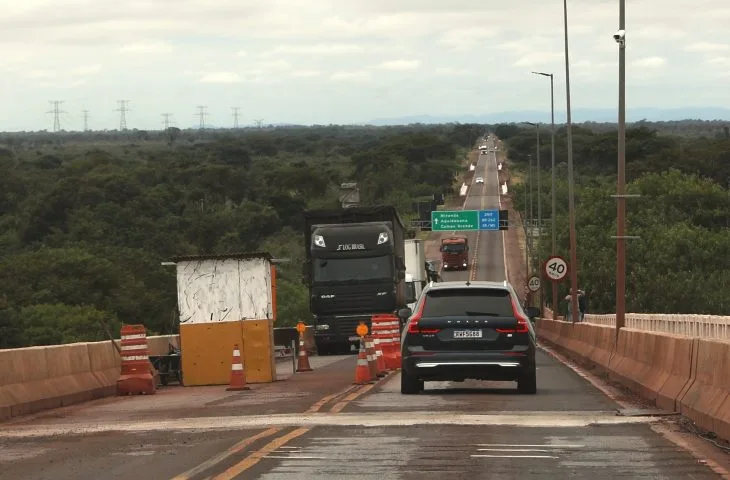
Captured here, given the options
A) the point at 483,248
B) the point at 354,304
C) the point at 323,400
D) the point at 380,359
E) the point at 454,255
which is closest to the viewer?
the point at 323,400

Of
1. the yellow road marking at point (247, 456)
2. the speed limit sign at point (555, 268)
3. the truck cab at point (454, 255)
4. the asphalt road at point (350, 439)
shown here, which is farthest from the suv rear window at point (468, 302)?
the truck cab at point (454, 255)

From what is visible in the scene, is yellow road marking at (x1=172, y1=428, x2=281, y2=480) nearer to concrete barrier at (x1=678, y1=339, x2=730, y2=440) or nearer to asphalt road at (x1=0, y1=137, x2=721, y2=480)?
asphalt road at (x1=0, y1=137, x2=721, y2=480)

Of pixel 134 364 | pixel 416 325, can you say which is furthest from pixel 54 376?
pixel 416 325

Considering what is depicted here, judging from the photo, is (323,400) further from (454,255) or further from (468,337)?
(454,255)

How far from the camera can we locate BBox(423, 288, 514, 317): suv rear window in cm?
2125

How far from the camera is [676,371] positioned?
18.8 m

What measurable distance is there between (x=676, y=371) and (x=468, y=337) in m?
3.31

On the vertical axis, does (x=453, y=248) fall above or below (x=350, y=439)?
above

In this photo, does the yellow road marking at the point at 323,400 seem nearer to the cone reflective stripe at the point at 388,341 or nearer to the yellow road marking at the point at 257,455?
the yellow road marking at the point at 257,455

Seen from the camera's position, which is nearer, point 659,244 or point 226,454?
point 226,454

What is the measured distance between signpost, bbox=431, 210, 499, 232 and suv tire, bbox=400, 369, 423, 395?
82824 mm

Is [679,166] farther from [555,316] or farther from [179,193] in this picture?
[555,316]

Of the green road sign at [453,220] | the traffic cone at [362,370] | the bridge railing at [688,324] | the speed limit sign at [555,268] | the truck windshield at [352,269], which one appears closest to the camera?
the traffic cone at [362,370]

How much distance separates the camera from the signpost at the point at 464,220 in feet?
344
